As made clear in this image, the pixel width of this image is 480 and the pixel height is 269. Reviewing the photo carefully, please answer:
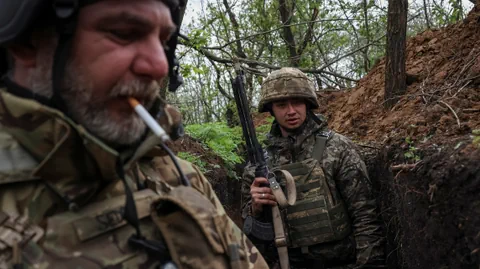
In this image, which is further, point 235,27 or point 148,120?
point 235,27

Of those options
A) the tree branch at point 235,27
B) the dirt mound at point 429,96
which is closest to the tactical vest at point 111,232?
the dirt mound at point 429,96

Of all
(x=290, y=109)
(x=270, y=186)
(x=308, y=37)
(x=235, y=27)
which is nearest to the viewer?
(x=270, y=186)

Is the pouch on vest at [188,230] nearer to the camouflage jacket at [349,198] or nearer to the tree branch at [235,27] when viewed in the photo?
the camouflage jacket at [349,198]

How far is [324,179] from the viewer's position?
4.55 metres

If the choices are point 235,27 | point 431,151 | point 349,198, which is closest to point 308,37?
point 235,27

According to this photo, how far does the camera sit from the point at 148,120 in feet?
5.17

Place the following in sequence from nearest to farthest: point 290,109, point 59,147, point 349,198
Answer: point 59,147 → point 349,198 → point 290,109

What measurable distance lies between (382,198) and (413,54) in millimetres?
3107

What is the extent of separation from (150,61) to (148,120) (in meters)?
0.23

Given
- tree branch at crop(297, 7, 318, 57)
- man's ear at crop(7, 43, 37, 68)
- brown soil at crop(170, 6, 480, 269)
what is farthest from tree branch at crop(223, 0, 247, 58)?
man's ear at crop(7, 43, 37, 68)

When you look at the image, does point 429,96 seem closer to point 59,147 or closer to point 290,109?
point 290,109

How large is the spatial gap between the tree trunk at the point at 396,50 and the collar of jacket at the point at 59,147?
4715 millimetres

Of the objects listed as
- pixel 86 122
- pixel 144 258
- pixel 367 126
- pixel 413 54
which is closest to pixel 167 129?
pixel 86 122

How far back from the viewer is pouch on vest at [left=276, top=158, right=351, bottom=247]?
448cm
